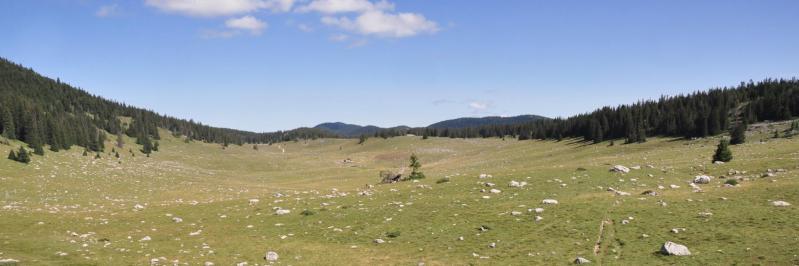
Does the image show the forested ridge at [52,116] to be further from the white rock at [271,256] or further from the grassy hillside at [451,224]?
the white rock at [271,256]

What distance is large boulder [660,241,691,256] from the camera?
18.7 metres

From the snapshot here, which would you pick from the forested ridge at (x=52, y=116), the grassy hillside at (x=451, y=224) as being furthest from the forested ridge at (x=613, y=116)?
the grassy hillside at (x=451, y=224)

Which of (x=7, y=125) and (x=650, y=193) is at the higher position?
(x=7, y=125)

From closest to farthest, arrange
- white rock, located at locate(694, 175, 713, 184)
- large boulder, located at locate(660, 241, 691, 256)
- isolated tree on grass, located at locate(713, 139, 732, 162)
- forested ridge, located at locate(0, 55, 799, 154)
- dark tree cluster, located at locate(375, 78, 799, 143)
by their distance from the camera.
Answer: large boulder, located at locate(660, 241, 691, 256), white rock, located at locate(694, 175, 713, 184), isolated tree on grass, located at locate(713, 139, 732, 162), forested ridge, located at locate(0, 55, 799, 154), dark tree cluster, located at locate(375, 78, 799, 143)

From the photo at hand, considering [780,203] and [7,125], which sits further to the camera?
[7,125]

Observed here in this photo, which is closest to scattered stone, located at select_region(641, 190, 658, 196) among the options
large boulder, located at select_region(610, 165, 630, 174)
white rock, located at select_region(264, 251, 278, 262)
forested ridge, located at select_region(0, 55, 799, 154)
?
large boulder, located at select_region(610, 165, 630, 174)

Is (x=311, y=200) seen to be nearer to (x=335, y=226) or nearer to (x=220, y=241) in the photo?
(x=335, y=226)

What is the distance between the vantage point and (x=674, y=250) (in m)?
18.8

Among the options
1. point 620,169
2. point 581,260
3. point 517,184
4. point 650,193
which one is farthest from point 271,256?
point 620,169

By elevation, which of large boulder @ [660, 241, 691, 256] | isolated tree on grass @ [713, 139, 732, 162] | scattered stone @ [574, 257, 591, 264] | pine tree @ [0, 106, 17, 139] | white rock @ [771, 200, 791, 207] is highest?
pine tree @ [0, 106, 17, 139]

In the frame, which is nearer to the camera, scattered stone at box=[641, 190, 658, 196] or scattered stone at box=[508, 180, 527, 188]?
scattered stone at box=[641, 190, 658, 196]

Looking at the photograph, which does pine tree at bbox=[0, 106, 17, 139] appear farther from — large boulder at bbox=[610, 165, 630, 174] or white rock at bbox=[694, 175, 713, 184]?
white rock at bbox=[694, 175, 713, 184]

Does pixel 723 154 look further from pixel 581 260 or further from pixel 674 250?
pixel 581 260

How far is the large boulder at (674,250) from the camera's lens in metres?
18.7
